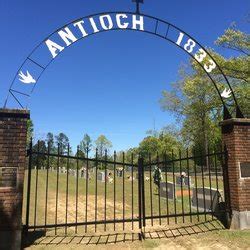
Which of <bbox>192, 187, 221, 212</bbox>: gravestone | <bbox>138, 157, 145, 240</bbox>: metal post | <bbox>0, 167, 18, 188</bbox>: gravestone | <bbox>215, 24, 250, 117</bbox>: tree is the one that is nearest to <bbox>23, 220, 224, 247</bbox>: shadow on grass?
<bbox>138, 157, 145, 240</bbox>: metal post

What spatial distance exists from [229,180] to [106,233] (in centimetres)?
366

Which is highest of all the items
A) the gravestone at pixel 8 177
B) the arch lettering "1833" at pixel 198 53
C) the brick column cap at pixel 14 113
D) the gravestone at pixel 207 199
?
the arch lettering "1833" at pixel 198 53

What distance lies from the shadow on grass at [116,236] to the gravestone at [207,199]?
0.73 meters

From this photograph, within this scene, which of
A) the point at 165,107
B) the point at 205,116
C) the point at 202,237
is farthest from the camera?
the point at 165,107

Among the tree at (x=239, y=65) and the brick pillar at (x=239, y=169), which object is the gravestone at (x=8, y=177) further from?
the tree at (x=239, y=65)

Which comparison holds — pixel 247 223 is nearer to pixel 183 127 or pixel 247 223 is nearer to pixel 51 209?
pixel 51 209

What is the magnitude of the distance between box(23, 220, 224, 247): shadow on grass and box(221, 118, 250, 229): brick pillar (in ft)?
2.07

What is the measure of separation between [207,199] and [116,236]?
5169 mm

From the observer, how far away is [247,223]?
31.3ft

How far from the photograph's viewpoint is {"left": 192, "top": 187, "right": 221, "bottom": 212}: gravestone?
1060 centimetres

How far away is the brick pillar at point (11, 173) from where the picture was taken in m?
7.54

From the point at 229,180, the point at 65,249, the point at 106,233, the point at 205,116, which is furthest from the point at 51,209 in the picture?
the point at 205,116

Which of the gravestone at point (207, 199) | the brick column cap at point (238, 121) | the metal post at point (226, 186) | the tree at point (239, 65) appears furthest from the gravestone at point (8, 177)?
the tree at point (239, 65)

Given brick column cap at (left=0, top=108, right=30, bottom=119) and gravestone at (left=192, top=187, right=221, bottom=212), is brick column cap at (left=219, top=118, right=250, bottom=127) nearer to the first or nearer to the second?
gravestone at (left=192, top=187, right=221, bottom=212)
